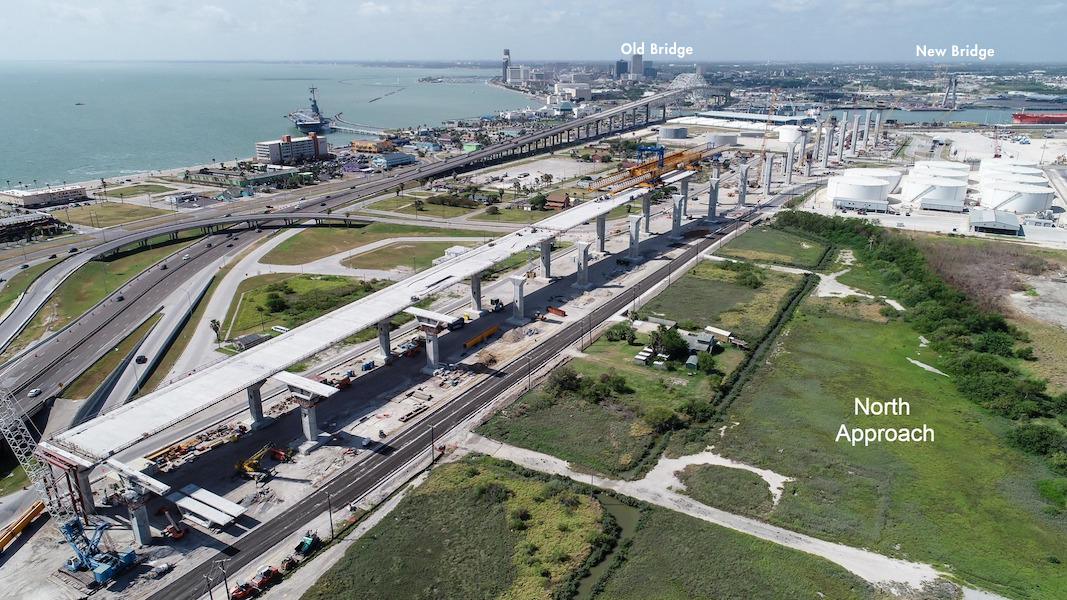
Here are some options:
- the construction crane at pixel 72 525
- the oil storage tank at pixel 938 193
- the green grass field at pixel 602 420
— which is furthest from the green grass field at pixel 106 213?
the oil storage tank at pixel 938 193

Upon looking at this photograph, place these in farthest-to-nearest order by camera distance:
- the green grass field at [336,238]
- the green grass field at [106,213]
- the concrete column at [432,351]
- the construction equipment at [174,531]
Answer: the green grass field at [106,213]
the green grass field at [336,238]
the concrete column at [432,351]
the construction equipment at [174,531]

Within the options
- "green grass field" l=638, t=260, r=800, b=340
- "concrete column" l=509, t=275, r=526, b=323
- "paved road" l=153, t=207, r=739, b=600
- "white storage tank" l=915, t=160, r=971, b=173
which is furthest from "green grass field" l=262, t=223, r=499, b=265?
"white storage tank" l=915, t=160, r=971, b=173

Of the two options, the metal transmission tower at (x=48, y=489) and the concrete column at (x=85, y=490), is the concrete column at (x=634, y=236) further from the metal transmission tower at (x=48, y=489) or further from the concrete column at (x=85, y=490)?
the metal transmission tower at (x=48, y=489)

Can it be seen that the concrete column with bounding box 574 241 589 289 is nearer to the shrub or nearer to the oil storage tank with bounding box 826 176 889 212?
the shrub

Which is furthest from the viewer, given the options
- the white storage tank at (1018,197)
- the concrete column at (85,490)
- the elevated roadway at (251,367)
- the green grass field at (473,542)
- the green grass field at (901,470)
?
the white storage tank at (1018,197)

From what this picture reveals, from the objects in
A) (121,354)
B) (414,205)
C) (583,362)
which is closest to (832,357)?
(583,362)
